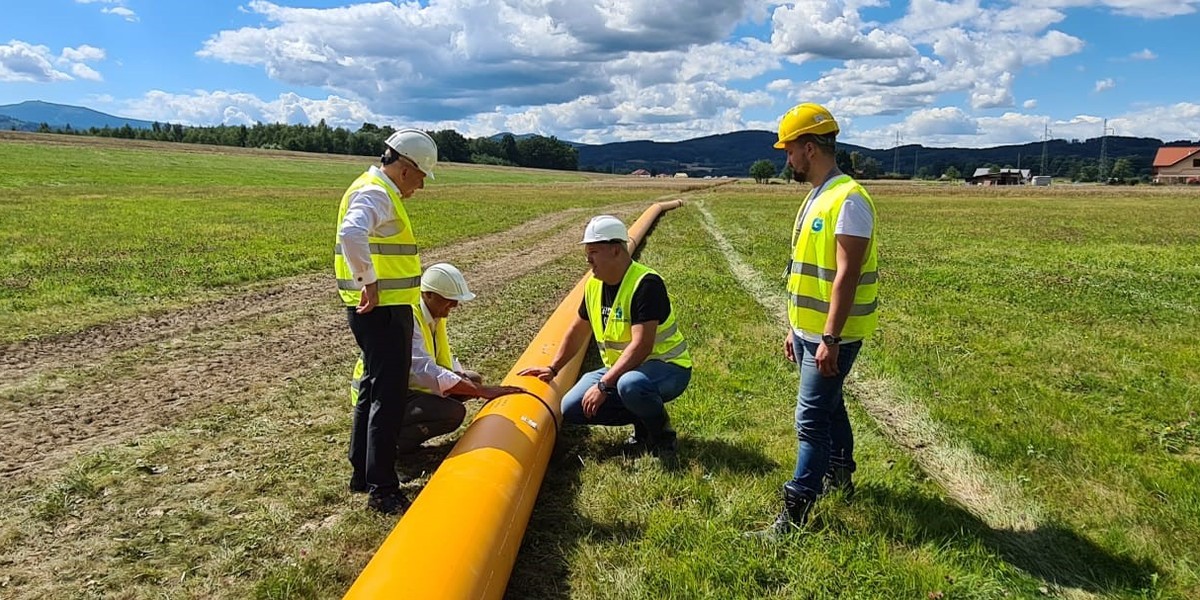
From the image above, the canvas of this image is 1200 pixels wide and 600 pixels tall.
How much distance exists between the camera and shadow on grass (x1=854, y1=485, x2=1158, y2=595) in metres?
3.57

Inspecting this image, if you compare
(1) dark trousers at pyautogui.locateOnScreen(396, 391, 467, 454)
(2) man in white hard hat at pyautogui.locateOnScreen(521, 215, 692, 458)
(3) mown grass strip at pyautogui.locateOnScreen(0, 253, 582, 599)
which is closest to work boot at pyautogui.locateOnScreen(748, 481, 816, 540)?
(2) man in white hard hat at pyautogui.locateOnScreen(521, 215, 692, 458)

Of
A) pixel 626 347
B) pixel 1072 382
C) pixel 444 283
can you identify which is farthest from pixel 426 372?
pixel 1072 382

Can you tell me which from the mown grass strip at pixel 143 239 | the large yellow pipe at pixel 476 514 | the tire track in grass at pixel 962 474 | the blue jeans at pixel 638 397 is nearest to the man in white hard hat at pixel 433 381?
the large yellow pipe at pixel 476 514

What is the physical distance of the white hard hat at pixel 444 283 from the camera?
5016 mm

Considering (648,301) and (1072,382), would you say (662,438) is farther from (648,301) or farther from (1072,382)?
(1072,382)

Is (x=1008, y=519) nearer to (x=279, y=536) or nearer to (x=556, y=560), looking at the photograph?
(x=556, y=560)

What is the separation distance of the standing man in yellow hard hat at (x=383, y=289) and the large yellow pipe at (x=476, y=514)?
49cm

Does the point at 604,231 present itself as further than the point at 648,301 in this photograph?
No

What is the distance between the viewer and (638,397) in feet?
15.7

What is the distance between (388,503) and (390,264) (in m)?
1.33

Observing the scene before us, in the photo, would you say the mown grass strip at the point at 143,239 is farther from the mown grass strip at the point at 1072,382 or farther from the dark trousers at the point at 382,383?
the mown grass strip at the point at 1072,382

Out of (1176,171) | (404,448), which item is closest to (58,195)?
(404,448)

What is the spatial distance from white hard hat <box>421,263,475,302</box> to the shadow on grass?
2.73m

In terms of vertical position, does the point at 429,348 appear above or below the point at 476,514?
above
